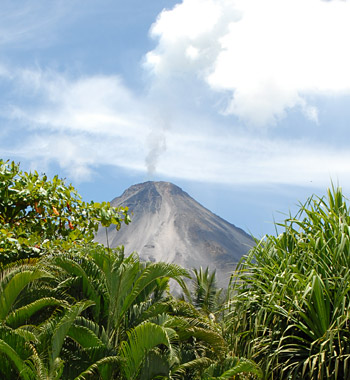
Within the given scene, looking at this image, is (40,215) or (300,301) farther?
(40,215)

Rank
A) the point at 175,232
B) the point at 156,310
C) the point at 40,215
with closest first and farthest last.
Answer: the point at 156,310, the point at 40,215, the point at 175,232

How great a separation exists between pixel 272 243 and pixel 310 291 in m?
1.55

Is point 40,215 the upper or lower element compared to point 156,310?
upper

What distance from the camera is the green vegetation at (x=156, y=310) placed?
5.77m

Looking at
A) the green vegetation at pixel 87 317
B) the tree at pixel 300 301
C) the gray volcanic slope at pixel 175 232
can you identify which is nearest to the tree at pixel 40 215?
the green vegetation at pixel 87 317

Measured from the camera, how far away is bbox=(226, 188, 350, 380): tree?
6.61 m

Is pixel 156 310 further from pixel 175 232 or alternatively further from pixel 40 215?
pixel 175 232

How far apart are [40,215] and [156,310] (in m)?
3.18

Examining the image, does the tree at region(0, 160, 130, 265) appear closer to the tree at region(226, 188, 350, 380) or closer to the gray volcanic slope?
the tree at region(226, 188, 350, 380)

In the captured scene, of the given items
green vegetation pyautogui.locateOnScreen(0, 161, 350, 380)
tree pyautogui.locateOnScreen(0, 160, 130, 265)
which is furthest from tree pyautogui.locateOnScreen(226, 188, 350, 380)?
tree pyautogui.locateOnScreen(0, 160, 130, 265)

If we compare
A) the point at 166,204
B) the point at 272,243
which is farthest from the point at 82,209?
the point at 166,204

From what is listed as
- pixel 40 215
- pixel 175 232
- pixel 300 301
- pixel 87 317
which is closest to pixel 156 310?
pixel 87 317

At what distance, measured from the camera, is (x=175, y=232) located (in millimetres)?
150125

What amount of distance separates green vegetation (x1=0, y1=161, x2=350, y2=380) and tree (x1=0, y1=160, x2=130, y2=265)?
28 mm
